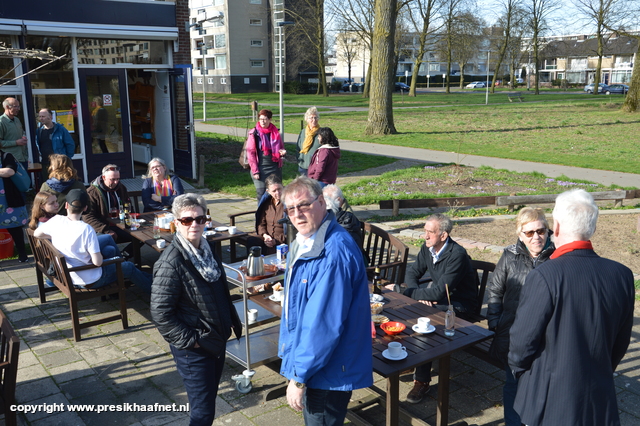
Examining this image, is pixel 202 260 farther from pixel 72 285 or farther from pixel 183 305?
pixel 72 285

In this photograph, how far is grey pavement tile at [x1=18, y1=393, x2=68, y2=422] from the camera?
4035mm

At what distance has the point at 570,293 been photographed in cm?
254

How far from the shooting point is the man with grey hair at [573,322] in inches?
100

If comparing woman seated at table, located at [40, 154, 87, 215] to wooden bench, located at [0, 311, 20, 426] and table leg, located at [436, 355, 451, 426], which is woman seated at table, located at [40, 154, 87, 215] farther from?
table leg, located at [436, 355, 451, 426]

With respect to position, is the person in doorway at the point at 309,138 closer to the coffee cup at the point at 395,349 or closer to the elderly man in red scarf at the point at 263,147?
the elderly man in red scarf at the point at 263,147

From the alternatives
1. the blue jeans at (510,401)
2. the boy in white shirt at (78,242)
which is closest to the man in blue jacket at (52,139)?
the boy in white shirt at (78,242)

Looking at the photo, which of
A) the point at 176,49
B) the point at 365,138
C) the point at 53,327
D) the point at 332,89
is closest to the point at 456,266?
the point at 53,327

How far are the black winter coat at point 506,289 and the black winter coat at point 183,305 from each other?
1845mm

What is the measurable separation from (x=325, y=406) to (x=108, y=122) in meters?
11.4

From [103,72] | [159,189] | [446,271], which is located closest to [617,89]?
[103,72]

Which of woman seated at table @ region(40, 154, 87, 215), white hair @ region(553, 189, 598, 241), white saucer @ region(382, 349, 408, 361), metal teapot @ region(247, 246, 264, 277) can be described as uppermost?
white hair @ region(553, 189, 598, 241)

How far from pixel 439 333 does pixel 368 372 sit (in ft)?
4.04

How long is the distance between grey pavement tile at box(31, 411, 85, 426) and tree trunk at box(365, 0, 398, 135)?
17.9m

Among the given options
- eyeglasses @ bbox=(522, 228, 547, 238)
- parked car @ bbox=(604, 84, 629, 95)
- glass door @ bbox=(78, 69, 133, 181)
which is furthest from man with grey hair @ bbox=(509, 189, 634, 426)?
parked car @ bbox=(604, 84, 629, 95)
